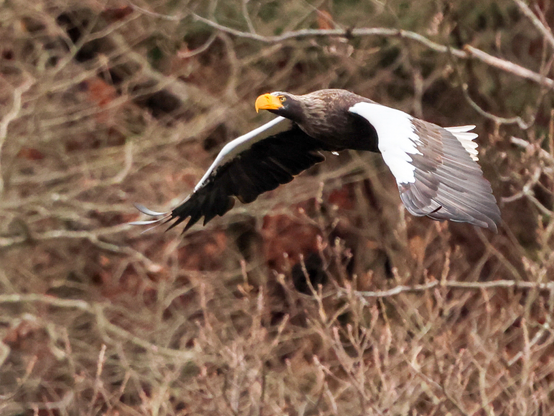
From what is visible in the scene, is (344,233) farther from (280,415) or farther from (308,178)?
(280,415)

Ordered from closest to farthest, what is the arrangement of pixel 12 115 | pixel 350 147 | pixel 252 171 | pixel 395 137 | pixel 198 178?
pixel 395 137 < pixel 350 147 < pixel 252 171 < pixel 12 115 < pixel 198 178

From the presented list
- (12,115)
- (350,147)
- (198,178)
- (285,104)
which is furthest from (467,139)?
(198,178)

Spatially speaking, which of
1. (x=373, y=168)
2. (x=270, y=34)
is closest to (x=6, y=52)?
(x=270, y=34)

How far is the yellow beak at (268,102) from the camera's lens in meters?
5.47

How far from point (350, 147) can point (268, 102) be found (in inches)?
25.0

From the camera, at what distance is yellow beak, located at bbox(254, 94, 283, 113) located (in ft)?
18.0

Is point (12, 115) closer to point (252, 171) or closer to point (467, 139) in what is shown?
point (252, 171)

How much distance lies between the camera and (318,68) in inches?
456

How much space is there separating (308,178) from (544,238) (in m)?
5.06

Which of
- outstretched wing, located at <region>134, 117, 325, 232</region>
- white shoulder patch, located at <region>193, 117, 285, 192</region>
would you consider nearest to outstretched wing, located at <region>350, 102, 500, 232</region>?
white shoulder patch, located at <region>193, 117, 285, 192</region>

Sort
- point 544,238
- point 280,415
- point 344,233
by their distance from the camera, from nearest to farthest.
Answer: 1. point 280,415
2. point 544,238
3. point 344,233

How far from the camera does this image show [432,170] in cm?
466

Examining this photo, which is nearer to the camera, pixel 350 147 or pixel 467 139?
pixel 467 139

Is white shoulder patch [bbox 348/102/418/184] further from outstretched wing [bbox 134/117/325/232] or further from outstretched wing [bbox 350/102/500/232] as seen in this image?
outstretched wing [bbox 134/117/325/232]
